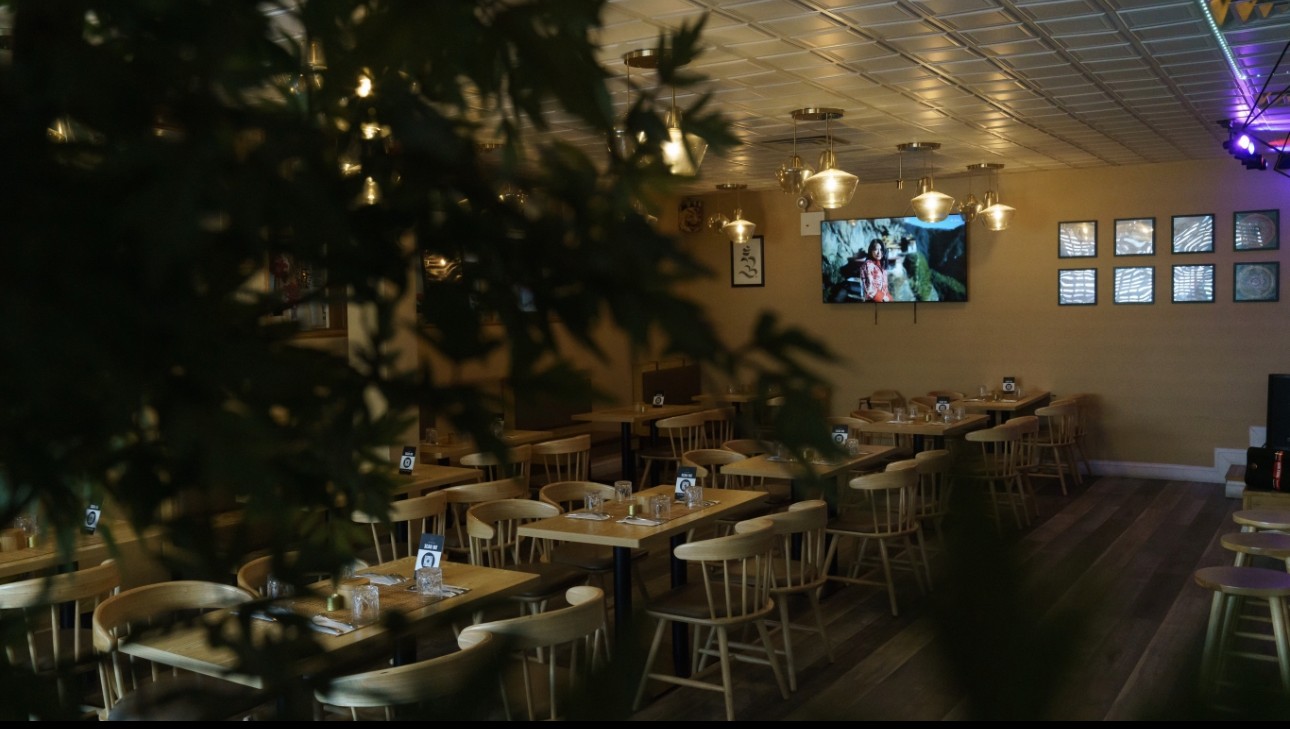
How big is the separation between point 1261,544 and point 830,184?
10.0ft

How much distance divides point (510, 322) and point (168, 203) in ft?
0.62

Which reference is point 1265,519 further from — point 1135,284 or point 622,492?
point 1135,284

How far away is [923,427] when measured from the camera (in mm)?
8664

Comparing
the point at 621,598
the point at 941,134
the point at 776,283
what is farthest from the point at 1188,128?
the point at 621,598

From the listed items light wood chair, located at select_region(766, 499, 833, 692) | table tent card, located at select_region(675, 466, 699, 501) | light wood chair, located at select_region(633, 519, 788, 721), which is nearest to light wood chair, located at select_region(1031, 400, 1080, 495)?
light wood chair, located at select_region(766, 499, 833, 692)

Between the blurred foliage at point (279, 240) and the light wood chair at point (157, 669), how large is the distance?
0.04 metres

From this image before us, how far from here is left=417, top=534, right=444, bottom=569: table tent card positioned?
4.16 m

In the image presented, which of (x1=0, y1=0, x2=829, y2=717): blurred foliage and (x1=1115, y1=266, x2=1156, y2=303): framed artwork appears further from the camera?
(x1=1115, y1=266, x2=1156, y2=303): framed artwork

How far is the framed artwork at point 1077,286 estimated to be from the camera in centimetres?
1082

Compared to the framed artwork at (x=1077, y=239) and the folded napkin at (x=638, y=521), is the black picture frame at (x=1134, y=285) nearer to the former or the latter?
the framed artwork at (x=1077, y=239)

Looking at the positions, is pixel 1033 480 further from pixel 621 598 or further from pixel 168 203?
pixel 168 203

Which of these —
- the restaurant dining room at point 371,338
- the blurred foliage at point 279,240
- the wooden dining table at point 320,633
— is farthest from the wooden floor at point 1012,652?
the wooden dining table at point 320,633

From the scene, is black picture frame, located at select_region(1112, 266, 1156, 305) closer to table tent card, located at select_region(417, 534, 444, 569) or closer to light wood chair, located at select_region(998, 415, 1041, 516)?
light wood chair, located at select_region(998, 415, 1041, 516)

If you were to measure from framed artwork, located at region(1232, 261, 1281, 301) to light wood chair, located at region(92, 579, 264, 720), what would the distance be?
31.3 ft
